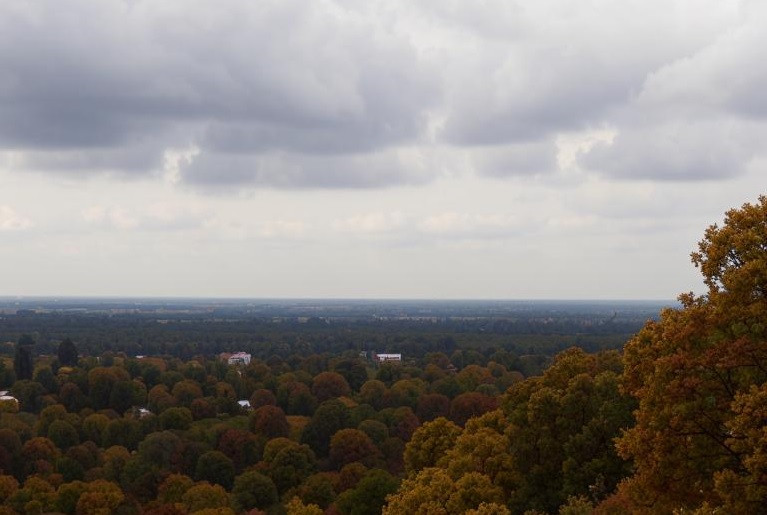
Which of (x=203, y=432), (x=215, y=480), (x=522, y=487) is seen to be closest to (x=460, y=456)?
(x=522, y=487)

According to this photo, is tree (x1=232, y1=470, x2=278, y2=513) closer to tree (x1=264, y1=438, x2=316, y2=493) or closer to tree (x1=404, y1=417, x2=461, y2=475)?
tree (x1=264, y1=438, x2=316, y2=493)

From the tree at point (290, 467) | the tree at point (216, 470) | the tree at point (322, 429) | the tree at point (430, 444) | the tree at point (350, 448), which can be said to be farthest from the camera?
the tree at point (322, 429)

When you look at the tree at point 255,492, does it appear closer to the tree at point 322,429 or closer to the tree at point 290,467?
the tree at point 290,467

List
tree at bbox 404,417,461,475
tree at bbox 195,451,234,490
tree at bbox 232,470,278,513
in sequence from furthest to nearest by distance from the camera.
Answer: tree at bbox 195,451,234,490 → tree at bbox 232,470,278,513 → tree at bbox 404,417,461,475

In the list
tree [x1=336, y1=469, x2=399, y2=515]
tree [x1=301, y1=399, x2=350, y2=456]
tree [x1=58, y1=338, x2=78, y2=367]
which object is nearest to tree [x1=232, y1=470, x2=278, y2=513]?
tree [x1=336, y1=469, x2=399, y2=515]

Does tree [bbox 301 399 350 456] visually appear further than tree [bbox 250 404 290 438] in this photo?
No

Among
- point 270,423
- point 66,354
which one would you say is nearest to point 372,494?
point 270,423

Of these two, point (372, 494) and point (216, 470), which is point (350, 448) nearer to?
point (216, 470)

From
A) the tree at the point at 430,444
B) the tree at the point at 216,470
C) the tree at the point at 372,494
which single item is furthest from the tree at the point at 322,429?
the tree at the point at 430,444
